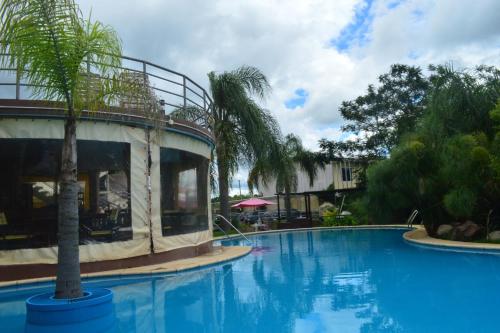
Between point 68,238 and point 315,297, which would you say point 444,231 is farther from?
point 68,238

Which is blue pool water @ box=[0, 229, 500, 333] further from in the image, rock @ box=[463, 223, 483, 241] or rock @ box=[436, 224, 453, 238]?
rock @ box=[436, 224, 453, 238]

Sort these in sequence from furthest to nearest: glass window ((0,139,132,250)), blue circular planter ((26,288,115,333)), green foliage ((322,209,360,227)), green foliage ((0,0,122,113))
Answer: green foliage ((322,209,360,227)), glass window ((0,139,132,250)), green foliage ((0,0,122,113)), blue circular planter ((26,288,115,333))

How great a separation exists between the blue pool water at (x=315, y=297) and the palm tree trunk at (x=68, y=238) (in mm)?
718

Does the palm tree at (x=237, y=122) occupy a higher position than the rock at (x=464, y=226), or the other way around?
the palm tree at (x=237, y=122)

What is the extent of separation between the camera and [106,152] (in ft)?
31.2

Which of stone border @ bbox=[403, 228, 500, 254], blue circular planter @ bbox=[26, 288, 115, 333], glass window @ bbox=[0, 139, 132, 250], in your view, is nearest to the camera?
blue circular planter @ bbox=[26, 288, 115, 333]

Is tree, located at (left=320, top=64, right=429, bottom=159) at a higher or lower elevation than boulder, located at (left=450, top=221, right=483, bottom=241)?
higher

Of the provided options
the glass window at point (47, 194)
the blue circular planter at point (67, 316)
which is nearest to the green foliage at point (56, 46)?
the blue circular planter at point (67, 316)

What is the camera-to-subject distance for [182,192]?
11.2 m

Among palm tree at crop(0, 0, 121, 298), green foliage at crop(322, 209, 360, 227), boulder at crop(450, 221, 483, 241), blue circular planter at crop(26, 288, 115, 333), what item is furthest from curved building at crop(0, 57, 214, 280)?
green foliage at crop(322, 209, 360, 227)

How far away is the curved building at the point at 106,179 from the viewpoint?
8.61 m

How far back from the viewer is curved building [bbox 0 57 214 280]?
8.61m

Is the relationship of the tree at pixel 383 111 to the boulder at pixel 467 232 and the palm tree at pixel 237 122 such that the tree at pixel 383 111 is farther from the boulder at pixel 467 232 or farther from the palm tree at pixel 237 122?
the boulder at pixel 467 232

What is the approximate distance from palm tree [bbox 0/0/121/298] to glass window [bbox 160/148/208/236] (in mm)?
4703
